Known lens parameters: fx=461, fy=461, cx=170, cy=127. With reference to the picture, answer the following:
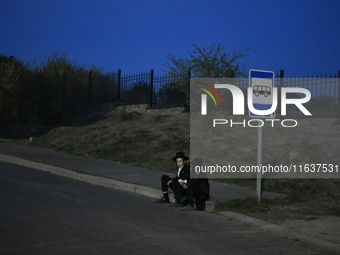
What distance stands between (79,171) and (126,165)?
2.31 meters

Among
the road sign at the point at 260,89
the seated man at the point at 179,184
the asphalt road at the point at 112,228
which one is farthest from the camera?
the seated man at the point at 179,184

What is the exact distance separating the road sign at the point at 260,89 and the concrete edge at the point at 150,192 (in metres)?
2.09

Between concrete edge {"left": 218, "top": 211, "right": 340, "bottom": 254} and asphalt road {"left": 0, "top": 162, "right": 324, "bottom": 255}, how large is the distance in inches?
4.8

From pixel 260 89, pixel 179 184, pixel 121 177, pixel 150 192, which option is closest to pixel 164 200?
pixel 179 184

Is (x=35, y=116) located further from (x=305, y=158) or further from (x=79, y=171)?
(x=305, y=158)

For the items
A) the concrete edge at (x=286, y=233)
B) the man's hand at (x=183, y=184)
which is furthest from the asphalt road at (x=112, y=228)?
the man's hand at (x=183, y=184)

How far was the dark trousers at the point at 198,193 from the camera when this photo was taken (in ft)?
29.2

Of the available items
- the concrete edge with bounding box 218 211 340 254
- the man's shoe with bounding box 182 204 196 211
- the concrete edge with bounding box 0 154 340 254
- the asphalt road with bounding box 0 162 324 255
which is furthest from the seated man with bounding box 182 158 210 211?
the concrete edge with bounding box 218 211 340 254

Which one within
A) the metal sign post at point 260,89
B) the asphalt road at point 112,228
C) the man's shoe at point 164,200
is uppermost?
the metal sign post at point 260,89

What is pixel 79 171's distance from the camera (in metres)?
12.8

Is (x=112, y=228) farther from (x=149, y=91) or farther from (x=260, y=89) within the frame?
(x=149, y=91)

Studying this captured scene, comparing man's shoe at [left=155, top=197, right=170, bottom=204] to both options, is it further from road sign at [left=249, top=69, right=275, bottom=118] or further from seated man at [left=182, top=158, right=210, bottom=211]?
road sign at [left=249, top=69, right=275, bottom=118]

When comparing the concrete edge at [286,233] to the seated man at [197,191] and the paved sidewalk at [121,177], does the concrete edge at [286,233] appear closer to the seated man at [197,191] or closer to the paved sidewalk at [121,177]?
the paved sidewalk at [121,177]

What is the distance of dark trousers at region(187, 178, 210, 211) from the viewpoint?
8898 millimetres
